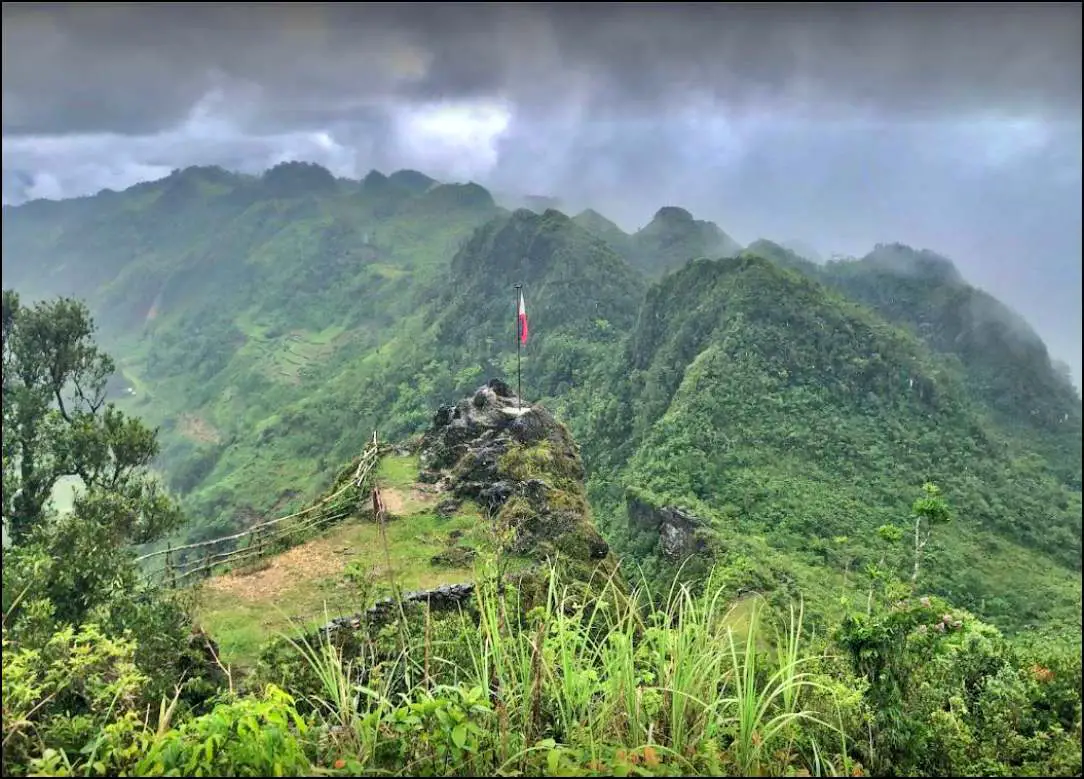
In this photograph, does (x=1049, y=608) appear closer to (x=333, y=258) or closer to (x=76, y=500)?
(x=76, y=500)

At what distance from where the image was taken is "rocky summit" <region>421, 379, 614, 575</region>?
38.8 ft

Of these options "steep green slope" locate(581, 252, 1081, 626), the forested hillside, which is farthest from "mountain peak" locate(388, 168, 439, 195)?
"steep green slope" locate(581, 252, 1081, 626)

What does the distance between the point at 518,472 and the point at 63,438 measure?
1036 cm

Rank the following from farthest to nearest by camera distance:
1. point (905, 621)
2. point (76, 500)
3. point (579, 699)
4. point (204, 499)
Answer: point (204, 499) → point (76, 500) → point (905, 621) → point (579, 699)

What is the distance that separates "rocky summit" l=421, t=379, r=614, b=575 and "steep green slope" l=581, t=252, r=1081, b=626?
1247 cm

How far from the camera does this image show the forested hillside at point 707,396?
1158 inches

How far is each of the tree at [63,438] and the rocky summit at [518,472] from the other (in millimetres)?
6248

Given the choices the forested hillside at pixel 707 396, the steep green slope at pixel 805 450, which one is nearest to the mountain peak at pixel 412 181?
the forested hillside at pixel 707 396

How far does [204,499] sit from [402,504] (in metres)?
48.7

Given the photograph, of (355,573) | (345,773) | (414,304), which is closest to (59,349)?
(355,573)

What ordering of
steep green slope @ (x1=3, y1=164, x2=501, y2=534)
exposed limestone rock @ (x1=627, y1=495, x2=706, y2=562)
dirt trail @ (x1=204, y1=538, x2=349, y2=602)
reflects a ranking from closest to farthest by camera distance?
dirt trail @ (x1=204, y1=538, x2=349, y2=602) → exposed limestone rock @ (x1=627, y1=495, x2=706, y2=562) → steep green slope @ (x1=3, y1=164, x2=501, y2=534)

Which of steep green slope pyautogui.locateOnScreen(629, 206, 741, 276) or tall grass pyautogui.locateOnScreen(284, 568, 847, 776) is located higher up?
steep green slope pyautogui.locateOnScreen(629, 206, 741, 276)

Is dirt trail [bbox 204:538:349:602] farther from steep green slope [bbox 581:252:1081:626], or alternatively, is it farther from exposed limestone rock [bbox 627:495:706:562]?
steep green slope [bbox 581:252:1081:626]

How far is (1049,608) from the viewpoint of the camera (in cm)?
2462
